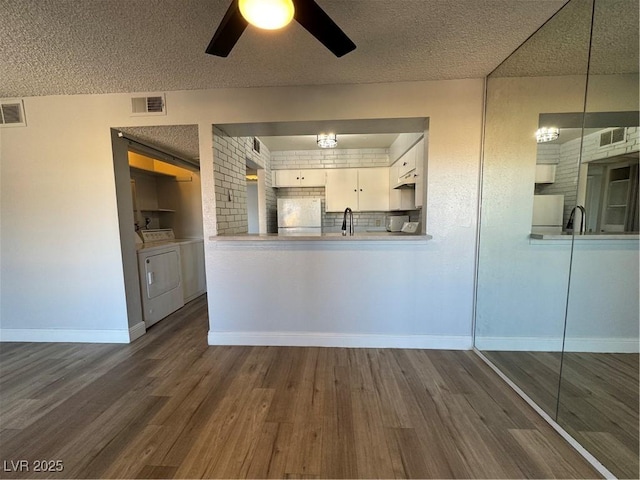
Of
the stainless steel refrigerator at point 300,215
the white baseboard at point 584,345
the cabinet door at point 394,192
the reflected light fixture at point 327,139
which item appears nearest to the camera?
the white baseboard at point 584,345

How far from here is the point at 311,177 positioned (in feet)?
14.6

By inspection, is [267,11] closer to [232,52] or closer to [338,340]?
[232,52]

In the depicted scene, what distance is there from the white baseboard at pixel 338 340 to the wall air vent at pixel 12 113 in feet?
8.46

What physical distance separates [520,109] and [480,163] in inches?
17.2

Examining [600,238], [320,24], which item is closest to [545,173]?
[600,238]

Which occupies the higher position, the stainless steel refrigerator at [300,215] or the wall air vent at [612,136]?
the wall air vent at [612,136]

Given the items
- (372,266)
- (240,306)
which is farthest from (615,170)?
(240,306)

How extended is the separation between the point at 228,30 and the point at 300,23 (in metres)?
0.33

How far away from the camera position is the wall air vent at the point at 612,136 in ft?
4.89

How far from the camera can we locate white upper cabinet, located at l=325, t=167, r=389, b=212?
434cm

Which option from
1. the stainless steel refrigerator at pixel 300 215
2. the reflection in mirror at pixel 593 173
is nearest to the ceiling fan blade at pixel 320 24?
the reflection in mirror at pixel 593 173

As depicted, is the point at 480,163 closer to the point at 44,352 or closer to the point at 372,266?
the point at 372,266

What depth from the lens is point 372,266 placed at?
2238mm

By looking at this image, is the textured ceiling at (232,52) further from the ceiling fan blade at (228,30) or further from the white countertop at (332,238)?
the white countertop at (332,238)
